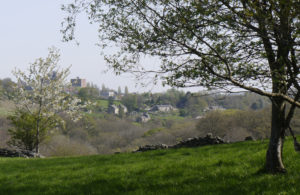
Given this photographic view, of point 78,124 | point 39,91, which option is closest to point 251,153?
point 39,91

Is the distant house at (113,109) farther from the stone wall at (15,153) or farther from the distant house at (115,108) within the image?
the stone wall at (15,153)

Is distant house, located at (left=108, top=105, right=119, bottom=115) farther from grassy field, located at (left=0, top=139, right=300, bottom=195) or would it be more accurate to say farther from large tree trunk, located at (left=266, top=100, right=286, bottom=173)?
large tree trunk, located at (left=266, top=100, right=286, bottom=173)

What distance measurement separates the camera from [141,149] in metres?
19.8

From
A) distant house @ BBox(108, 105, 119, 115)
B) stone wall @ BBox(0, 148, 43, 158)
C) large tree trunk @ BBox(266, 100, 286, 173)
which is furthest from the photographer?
distant house @ BBox(108, 105, 119, 115)

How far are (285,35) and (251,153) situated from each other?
6619 mm

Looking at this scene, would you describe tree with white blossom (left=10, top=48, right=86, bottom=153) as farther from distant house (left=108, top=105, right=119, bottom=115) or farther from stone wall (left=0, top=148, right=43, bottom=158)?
distant house (left=108, top=105, right=119, bottom=115)

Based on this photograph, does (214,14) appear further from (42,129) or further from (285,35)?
(42,129)

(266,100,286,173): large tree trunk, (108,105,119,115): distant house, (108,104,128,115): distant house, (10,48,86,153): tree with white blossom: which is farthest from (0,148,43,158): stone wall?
(108,105,119,115): distant house

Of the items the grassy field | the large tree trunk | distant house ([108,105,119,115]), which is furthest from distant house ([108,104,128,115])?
the large tree trunk

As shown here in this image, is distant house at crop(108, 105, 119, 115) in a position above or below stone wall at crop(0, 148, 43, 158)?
above

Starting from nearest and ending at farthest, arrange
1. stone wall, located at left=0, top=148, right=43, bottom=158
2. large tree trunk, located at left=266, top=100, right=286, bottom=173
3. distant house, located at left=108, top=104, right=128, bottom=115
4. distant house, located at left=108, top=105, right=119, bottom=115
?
large tree trunk, located at left=266, top=100, right=286, bottom=173
stone wall, located at left=0, top=148, right=43, bottom=158
distant house, located at left=108, top=104, right=128, bottom=115
distant house, located at left=108, top=105, right=119, bottom=115

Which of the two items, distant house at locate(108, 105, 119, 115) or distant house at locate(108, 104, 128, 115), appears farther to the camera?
distant house at locate(108, 105, 119, 115)

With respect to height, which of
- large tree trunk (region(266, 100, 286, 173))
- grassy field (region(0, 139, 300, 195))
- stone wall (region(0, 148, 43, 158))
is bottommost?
stone wall (region(0, 148, 43, 158))

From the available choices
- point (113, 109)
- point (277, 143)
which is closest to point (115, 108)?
point (113, 109)
